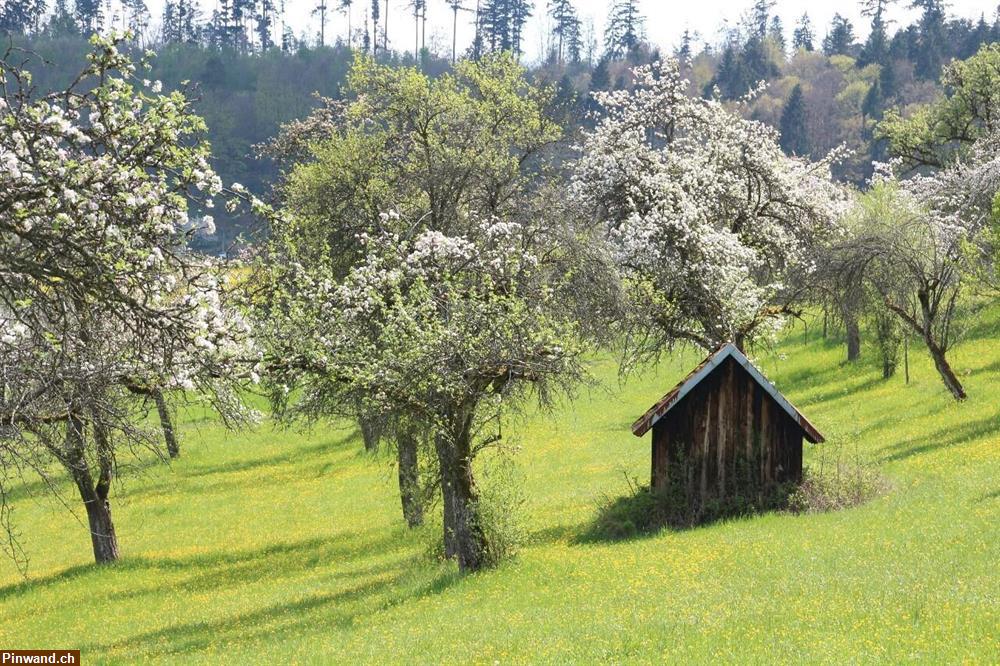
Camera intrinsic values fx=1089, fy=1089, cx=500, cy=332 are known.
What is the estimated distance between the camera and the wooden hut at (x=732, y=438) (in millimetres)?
26922

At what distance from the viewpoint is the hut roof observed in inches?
1037

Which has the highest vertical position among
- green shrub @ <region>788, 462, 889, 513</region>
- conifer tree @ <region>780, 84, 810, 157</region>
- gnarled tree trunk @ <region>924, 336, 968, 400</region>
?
conifer tree @ <region>780, 84, 810, 157</region>

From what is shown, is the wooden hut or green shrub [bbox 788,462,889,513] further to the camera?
the wooden hut

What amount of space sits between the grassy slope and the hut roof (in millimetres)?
2470

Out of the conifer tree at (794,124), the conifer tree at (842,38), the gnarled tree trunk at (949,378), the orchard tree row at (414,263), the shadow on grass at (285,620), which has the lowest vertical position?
the shadow on grass at (285,620)

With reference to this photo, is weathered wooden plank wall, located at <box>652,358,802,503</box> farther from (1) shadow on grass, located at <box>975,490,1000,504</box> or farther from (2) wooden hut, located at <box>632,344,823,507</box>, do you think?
(1) shadow on grass, located at <box>975,490,1000,504</box>

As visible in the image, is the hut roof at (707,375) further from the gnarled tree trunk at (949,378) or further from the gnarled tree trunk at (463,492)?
the gnarled tree trunk at (949,378)

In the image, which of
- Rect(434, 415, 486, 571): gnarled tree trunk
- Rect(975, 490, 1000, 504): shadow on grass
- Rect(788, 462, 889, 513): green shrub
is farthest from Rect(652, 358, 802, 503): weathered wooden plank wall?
Rect(434, 415, 486, 571): gnarled tree trunk

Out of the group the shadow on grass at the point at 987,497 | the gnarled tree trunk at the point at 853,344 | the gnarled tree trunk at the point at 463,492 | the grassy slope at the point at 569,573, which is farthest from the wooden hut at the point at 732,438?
the gnarled tree trunk at the point at 853,344

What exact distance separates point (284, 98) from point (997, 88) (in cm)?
12838

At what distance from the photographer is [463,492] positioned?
23625 millimetres

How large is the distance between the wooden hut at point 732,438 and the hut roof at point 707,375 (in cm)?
8

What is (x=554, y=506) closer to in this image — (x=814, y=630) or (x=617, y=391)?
(x=814, y=630)

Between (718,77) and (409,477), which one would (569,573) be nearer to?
(409,477)
